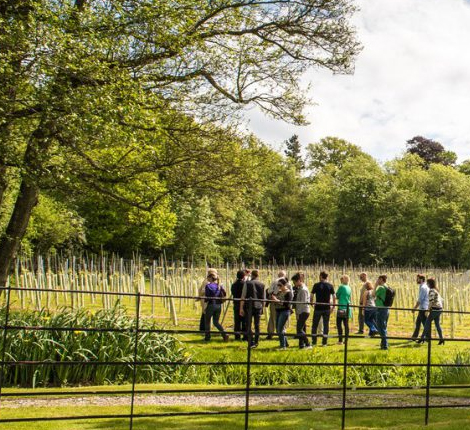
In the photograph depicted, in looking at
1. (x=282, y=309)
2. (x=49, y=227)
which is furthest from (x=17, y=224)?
(x=49, y=227)

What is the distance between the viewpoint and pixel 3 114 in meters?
10.0

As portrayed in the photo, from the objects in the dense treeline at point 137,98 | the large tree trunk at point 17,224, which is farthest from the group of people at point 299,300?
the large tree trunk at point 17,224

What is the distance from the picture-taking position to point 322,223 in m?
60.9

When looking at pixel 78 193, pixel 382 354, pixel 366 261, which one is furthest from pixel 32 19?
pixel 366 261

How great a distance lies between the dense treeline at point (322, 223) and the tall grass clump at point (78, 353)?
24863 millimetres

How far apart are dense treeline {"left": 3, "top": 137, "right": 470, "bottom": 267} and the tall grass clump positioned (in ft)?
81.6

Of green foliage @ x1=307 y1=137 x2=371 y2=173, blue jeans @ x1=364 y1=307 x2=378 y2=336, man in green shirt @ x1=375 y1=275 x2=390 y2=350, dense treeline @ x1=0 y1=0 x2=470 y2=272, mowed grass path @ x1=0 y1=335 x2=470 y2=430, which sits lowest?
mowed grass path @ x1=0 y1=335 x2=470 y2=430

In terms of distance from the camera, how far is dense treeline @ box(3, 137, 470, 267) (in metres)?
43.3

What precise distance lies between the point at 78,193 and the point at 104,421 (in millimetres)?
6028

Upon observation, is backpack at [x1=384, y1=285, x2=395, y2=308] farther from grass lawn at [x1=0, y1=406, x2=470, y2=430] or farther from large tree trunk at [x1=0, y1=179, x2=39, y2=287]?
large tree trunk at [x1=0, y1=179, x2=39, y2=287]

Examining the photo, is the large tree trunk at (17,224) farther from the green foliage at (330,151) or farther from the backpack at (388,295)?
the green foliage at (330,151)

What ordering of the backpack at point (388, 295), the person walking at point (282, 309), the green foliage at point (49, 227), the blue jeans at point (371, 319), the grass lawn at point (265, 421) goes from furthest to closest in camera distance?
the green foliage at point (49, 227)
the blue jeans at point (371, 319)
the backpack at point (388, 295)
the person walking at point (282, 309)
the grass lawn at point (265, 421)

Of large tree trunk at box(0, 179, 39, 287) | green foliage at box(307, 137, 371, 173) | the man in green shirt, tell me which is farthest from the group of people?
green foliage at box(307, 137, 371, 173)

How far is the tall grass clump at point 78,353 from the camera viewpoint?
434 inches
